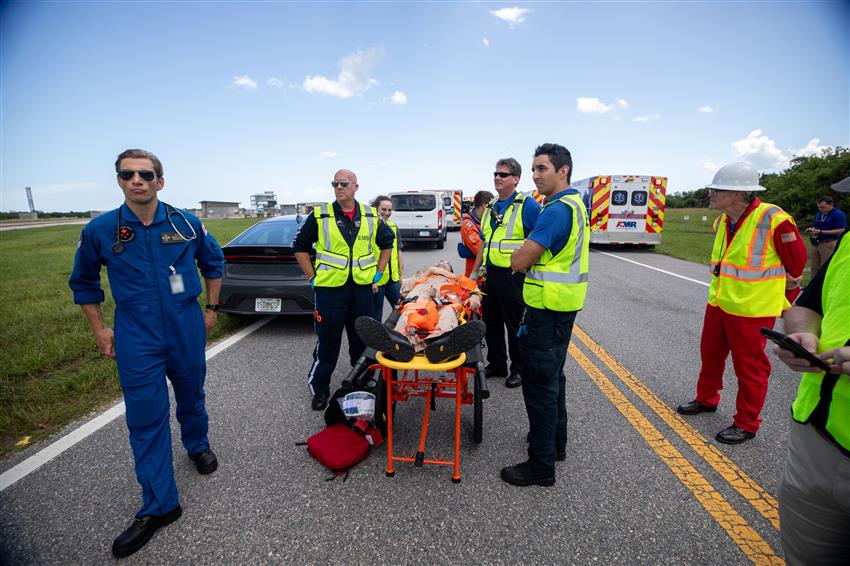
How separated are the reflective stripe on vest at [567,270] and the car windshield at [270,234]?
4.06m

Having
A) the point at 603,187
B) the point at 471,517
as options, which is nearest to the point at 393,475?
the point at 471,517

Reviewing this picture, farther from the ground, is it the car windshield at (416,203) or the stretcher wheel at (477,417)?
the car windshield at (416,203)

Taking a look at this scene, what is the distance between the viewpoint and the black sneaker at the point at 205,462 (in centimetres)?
276

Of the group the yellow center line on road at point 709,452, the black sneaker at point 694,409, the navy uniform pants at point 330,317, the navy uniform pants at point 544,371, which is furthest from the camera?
the navy uniform pants at point 330,317

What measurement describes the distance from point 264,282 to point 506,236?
3.23 meters

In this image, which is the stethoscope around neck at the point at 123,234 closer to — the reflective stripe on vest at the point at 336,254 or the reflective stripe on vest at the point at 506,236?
the reflective stripe on vest at the point at 336,254

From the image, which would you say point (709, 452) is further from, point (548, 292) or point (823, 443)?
point (823, 443)

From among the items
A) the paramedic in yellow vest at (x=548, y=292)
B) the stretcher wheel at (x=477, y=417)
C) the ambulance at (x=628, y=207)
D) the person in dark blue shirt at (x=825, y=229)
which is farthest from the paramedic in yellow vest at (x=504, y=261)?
the ambulance at (x=628, y=207)

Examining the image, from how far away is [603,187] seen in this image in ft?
50.5

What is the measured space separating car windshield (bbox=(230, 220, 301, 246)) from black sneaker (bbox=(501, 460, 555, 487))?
4208mm

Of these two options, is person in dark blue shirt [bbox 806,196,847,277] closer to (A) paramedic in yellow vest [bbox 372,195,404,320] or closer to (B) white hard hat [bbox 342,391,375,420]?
(A) paramedic in yellow vest [bbox 372,195,404,320]

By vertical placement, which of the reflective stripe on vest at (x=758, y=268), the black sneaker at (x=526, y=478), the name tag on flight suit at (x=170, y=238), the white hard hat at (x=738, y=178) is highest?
the white hard hat at (x=738, y=178)

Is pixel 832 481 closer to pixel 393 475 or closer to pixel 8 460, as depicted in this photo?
pixel 393 475

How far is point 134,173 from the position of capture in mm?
2328
